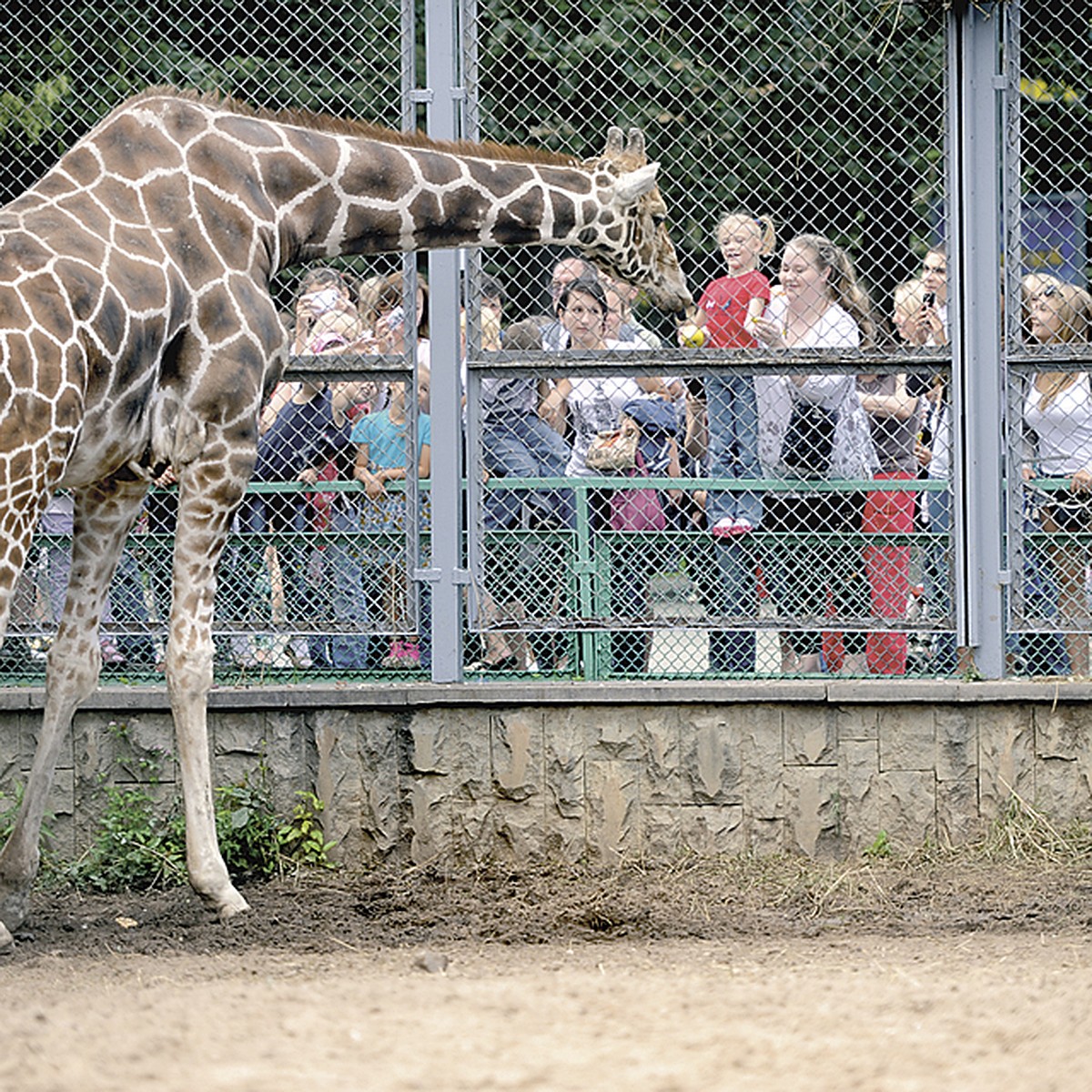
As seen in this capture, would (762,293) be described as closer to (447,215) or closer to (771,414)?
(771,414)

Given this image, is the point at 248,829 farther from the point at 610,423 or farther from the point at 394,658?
the point at 610,423

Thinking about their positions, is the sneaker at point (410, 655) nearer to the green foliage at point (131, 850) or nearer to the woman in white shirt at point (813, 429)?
the green foliage at point (131, 850)

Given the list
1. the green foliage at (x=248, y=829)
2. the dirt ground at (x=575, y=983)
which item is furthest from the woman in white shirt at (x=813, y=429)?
the green foliage at (x=248, y=829)

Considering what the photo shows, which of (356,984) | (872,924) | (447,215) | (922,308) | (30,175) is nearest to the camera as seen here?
(356,984)

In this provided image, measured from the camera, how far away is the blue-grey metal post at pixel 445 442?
7.00 meters

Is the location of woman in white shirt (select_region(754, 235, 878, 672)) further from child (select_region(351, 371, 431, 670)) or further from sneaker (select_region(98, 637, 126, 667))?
sneaker (select_region(98, 637, 126, 667))

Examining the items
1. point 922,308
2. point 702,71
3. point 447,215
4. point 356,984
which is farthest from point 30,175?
point 356,984

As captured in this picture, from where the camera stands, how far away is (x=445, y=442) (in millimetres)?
7016

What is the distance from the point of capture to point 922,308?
23.2 ft

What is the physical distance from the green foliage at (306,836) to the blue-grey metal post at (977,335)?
261 cm

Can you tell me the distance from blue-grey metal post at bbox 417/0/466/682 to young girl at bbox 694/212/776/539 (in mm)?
1007

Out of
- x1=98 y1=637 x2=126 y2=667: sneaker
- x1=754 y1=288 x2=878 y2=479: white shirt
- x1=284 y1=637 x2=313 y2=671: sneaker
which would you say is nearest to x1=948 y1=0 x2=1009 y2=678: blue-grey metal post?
x1=754 y1=288 x2=878 y2=479: white shirt

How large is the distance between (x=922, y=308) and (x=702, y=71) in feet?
4.29

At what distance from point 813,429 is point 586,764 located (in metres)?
1.60
